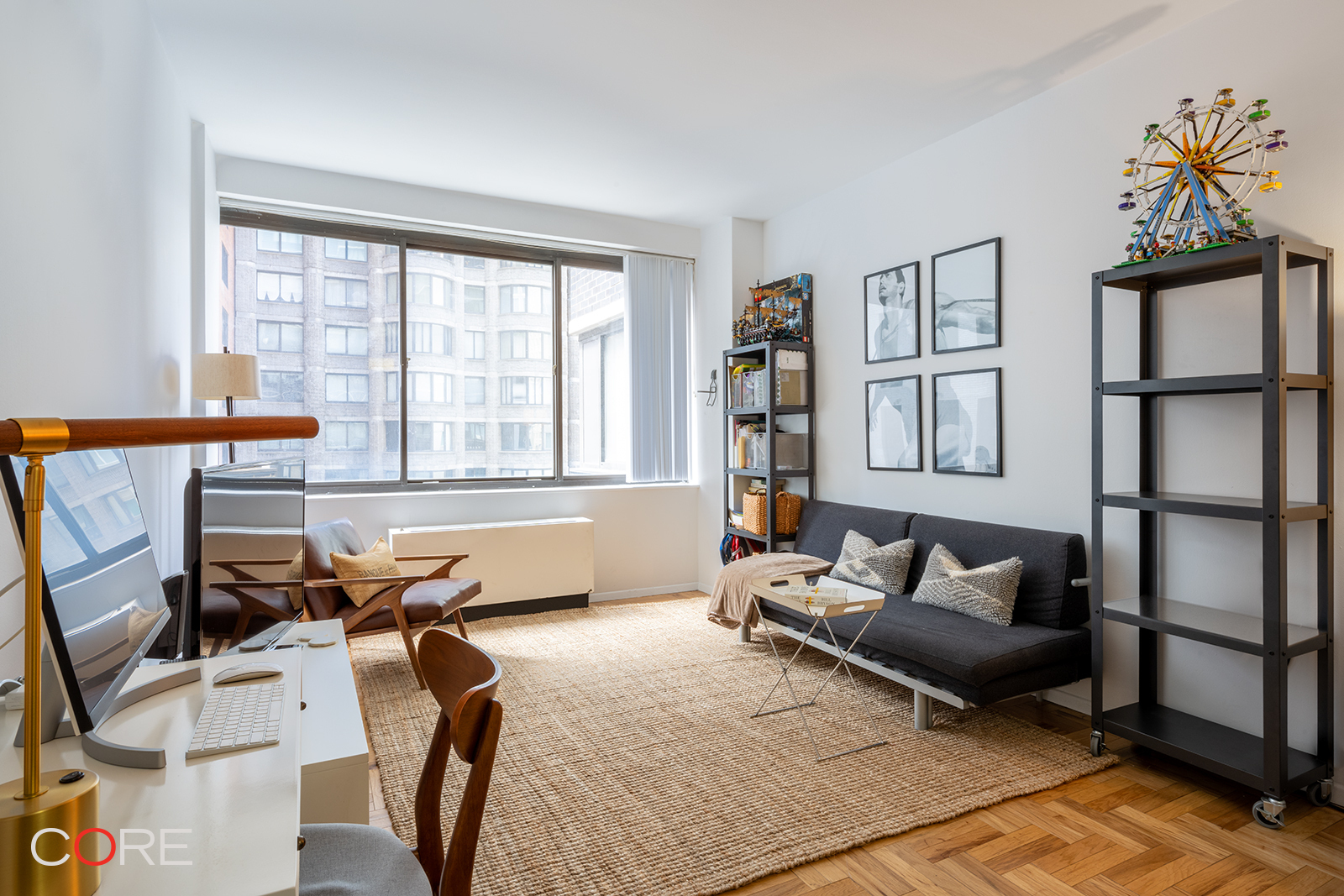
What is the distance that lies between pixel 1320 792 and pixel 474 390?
15.7 ft

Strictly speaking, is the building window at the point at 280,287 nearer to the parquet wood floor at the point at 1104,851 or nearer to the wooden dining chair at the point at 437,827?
the parquet wood floor at the point at 1104,851

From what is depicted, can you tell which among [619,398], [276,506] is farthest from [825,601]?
[619,398]

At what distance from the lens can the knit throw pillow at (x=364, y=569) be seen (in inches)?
137

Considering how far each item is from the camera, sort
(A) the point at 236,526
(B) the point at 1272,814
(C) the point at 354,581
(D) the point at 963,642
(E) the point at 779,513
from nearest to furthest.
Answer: (A) the point at 236,526, (B) the point at 1272,814, (D) the point at 963,642, (C) the point at 354,581, (E) the point at 779,513

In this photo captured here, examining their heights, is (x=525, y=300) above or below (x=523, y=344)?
above

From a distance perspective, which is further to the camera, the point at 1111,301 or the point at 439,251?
the point at 439,251

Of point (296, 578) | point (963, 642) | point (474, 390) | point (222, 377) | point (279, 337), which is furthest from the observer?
point (474, 390)

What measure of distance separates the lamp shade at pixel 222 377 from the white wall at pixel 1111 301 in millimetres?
3470

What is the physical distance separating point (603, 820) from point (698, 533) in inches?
138

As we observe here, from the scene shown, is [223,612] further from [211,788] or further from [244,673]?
[211,788]

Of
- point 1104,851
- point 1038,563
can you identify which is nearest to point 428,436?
point 1038,563

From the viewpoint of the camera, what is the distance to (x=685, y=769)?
2.59 meters

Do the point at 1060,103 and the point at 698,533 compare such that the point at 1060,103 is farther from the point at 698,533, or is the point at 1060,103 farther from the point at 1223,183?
the point at 698,533

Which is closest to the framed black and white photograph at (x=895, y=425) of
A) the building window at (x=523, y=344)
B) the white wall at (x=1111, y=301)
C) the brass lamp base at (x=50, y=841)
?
the white wall at (x=1111, y=301)
